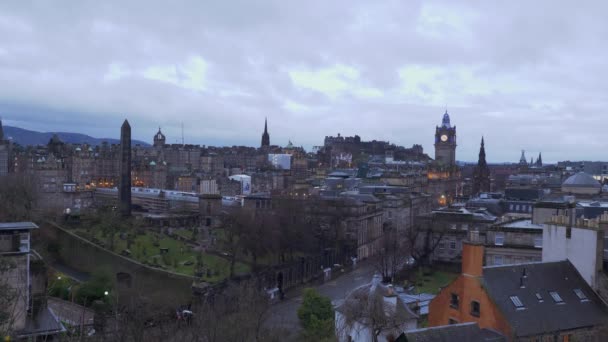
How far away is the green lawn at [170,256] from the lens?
42.0 m

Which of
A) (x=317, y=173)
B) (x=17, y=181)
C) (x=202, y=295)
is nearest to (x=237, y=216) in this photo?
(x=202, y=295)

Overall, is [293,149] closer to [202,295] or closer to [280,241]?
[280,241]

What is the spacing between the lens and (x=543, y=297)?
2178 centimetres

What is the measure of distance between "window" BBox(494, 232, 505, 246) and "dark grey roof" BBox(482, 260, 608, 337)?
11.5 metres

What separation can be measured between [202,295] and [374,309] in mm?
18350

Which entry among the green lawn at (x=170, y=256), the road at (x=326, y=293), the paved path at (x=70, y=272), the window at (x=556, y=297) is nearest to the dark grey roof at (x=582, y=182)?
the road at (x=326, y=293)

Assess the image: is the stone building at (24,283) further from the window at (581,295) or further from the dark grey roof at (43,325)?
the window at (581,295)

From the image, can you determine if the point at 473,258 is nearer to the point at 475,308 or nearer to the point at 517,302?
the point at 475,308

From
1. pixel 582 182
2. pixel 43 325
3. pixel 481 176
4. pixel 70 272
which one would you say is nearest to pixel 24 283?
pixel 43 325

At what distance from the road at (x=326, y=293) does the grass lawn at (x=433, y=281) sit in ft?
15.1

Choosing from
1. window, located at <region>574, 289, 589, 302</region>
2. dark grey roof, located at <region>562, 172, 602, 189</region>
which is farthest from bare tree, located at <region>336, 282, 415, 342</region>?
dark grey roof, located at <region>562, 172, 602, 189</region>

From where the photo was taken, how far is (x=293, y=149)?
197 meters

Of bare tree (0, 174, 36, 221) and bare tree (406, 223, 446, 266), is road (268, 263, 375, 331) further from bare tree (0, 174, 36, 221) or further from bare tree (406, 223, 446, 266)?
bare tree (0, 174, 36, 221)

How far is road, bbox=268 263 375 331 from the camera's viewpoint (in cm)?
3278
